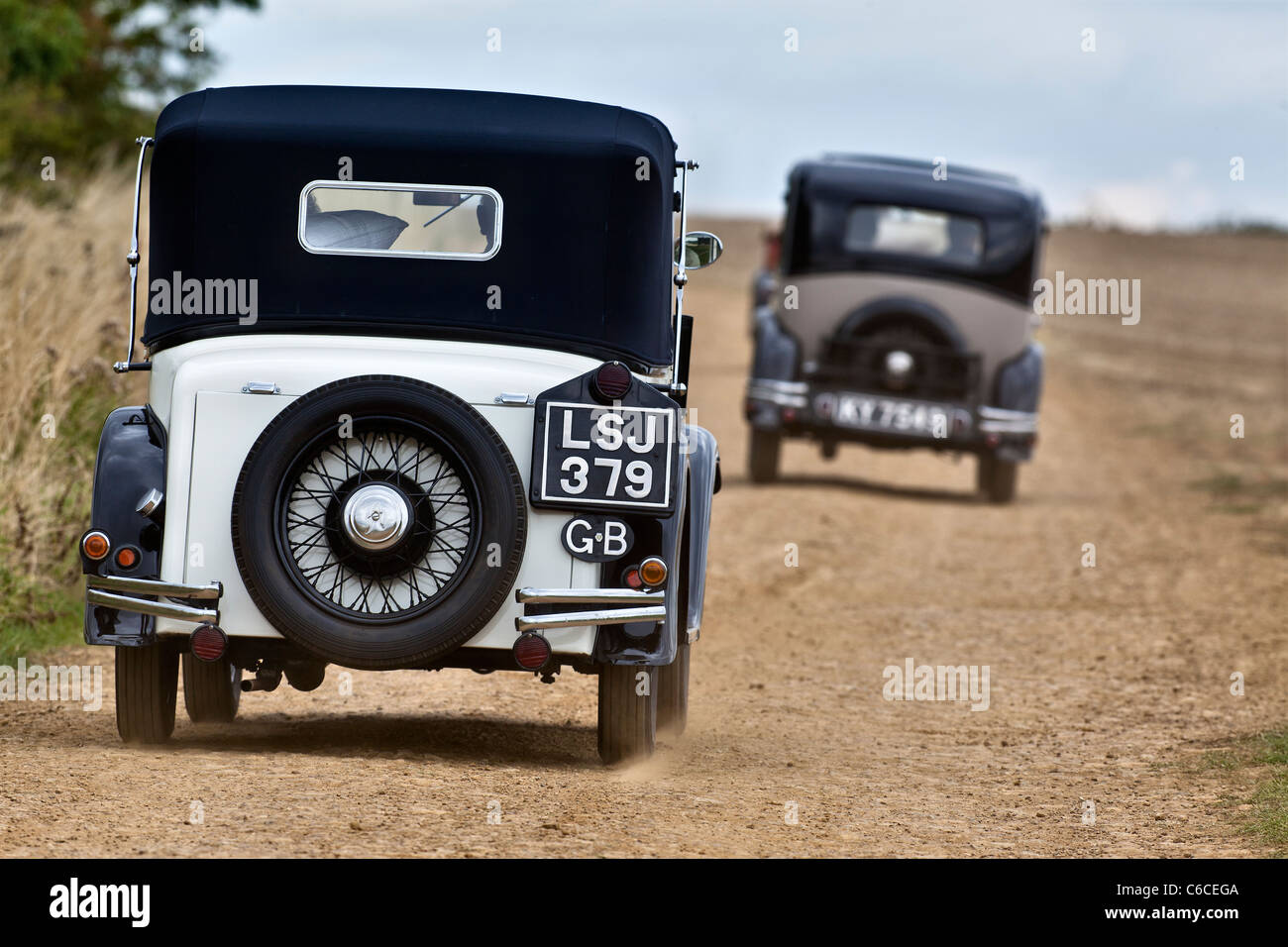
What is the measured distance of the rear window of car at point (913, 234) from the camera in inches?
631

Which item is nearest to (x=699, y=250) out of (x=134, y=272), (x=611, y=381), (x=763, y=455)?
(x=611, y=381)

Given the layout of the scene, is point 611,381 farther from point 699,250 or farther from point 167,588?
point 167,588

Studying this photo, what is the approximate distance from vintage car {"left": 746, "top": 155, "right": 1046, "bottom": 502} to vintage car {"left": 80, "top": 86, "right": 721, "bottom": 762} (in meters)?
9.14

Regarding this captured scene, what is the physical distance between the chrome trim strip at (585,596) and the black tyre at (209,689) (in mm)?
1641

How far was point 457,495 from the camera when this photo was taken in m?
5.81

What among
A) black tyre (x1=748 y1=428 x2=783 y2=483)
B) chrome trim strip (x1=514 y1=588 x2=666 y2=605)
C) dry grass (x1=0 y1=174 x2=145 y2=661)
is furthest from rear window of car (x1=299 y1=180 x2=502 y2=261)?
black tyre (x1=748 y1=428 x2=783 y2=483)

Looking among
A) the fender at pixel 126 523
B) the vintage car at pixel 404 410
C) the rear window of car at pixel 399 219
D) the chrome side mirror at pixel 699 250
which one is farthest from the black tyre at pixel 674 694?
the fender at pixel 126 523

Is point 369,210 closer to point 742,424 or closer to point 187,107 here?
point 187,107

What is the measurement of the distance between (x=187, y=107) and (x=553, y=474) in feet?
6.24

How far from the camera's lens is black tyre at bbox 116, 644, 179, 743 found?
6.22 metres

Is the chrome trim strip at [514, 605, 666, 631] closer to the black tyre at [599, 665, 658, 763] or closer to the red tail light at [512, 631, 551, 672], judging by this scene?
the red tail light at [512, 631, 551, 672]

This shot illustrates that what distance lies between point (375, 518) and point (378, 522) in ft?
0.05

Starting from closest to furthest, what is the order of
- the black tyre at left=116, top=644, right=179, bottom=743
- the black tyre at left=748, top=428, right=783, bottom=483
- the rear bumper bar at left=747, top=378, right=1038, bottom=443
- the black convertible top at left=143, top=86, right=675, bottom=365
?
the black tyre at left=116, top=644, right=179, bottom=743
the black convertible top at left=143, top=86, right=675, bottom=365
the rear bumper bar at left=747, top=378, right=1038, bottom=443
the black tyre at left=748, top=428, right=783, bottom=483
